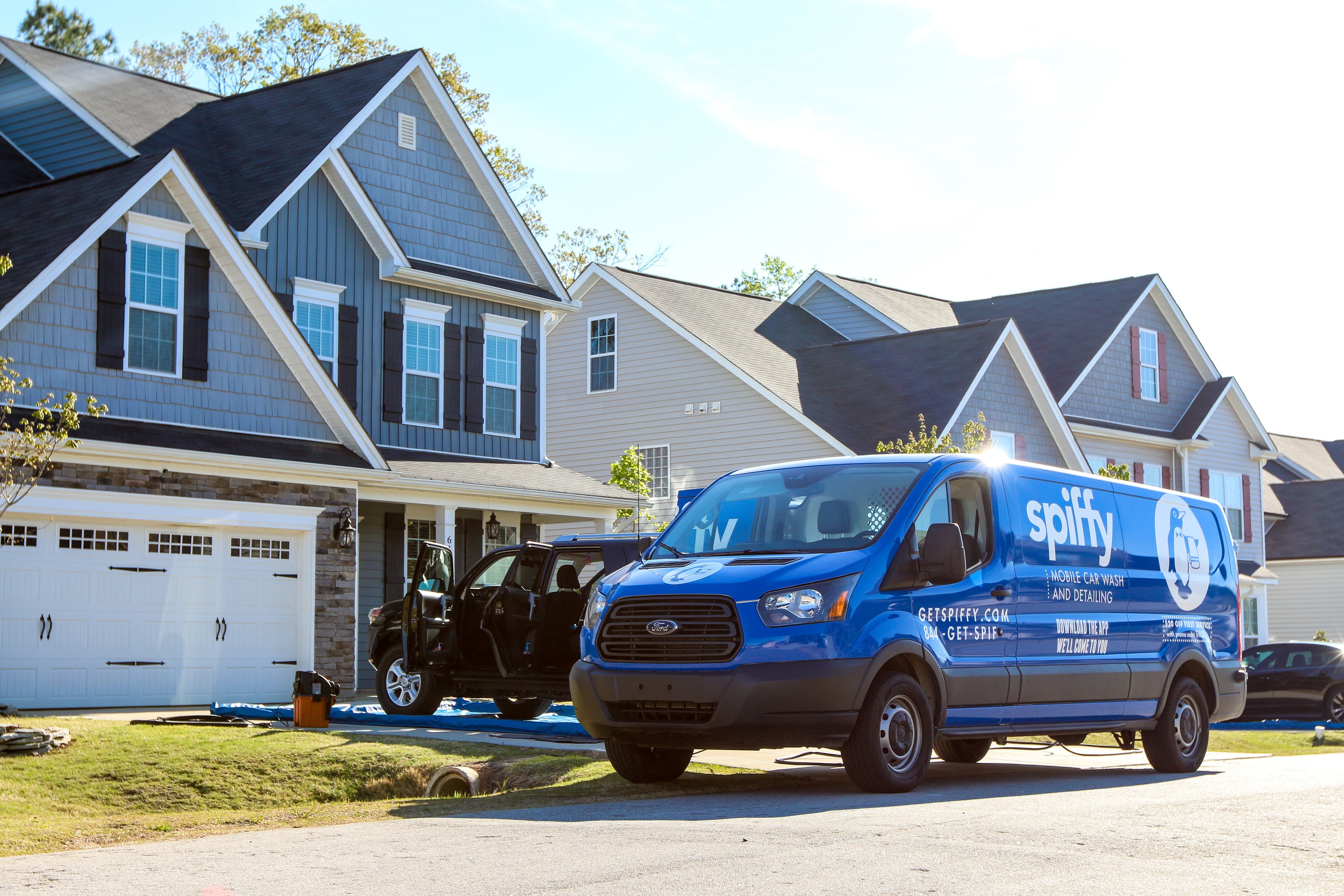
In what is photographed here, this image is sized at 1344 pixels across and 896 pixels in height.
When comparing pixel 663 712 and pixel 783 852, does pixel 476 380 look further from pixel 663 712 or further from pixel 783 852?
pixel 783 852

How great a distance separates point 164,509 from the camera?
60.2 feet

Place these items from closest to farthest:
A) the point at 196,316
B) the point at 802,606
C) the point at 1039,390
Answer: the point at 802,606 → the point at 196,316 → the point at 1039,390

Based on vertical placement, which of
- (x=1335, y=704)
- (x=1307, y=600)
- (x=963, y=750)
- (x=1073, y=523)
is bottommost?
(x=1335, y=704)

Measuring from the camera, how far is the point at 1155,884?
6734 millimetres

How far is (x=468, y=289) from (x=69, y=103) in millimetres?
6582

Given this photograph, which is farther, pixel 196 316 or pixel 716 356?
pixel 716 356

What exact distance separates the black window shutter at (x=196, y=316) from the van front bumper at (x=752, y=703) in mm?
11307

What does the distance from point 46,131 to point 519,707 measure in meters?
12.5

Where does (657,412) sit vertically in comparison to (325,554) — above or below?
above

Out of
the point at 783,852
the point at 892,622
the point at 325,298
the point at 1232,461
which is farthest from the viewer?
the point at 1232,461

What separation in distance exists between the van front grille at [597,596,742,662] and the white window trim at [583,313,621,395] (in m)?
22.2

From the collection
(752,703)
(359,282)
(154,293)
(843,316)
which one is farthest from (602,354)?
(752,703)

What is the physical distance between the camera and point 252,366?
20.0 m

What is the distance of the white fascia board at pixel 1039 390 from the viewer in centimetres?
3184
